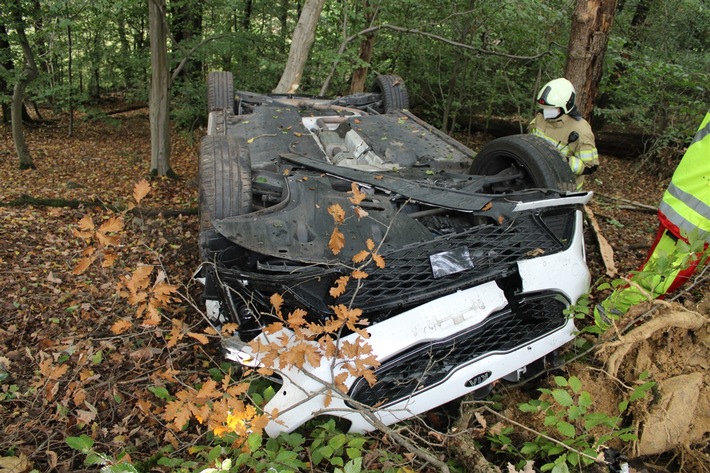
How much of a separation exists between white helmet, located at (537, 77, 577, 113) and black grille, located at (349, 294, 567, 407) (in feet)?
6.84

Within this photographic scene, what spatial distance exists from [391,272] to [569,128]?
2727 millimetres

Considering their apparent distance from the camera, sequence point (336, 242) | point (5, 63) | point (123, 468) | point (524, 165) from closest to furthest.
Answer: point (123, 468)
point (336, 242)
point (524, 165)
point (5, 63)

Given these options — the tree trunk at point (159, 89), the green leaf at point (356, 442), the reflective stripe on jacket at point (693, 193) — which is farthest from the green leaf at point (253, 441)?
the tree trunk at point (159, 89)

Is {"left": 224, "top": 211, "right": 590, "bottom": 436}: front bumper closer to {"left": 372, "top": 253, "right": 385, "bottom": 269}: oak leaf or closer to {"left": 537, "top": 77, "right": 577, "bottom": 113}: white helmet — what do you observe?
{"left": 372, "top": 253, "right": 385, "bottom": 269}: oak leaf

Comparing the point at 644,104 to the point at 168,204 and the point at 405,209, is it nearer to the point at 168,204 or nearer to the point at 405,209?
the point at 405,209

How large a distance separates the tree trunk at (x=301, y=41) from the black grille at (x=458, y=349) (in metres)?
4.83

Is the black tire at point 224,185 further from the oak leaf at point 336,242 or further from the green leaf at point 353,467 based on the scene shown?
the green leaf at point 353,467

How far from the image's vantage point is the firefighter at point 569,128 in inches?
159

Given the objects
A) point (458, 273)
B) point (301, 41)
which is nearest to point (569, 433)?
point (458, 273)

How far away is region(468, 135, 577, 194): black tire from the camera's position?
3.20m

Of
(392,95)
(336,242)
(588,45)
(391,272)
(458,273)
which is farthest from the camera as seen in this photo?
(392,95)

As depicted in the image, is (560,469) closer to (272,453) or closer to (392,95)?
(272,453)

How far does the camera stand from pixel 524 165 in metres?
3.35

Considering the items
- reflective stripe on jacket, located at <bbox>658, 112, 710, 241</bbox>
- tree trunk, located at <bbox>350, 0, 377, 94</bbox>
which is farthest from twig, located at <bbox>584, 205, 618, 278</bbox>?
tree trunk, located at <bbox>350, 0, 377, 94</bbox>
